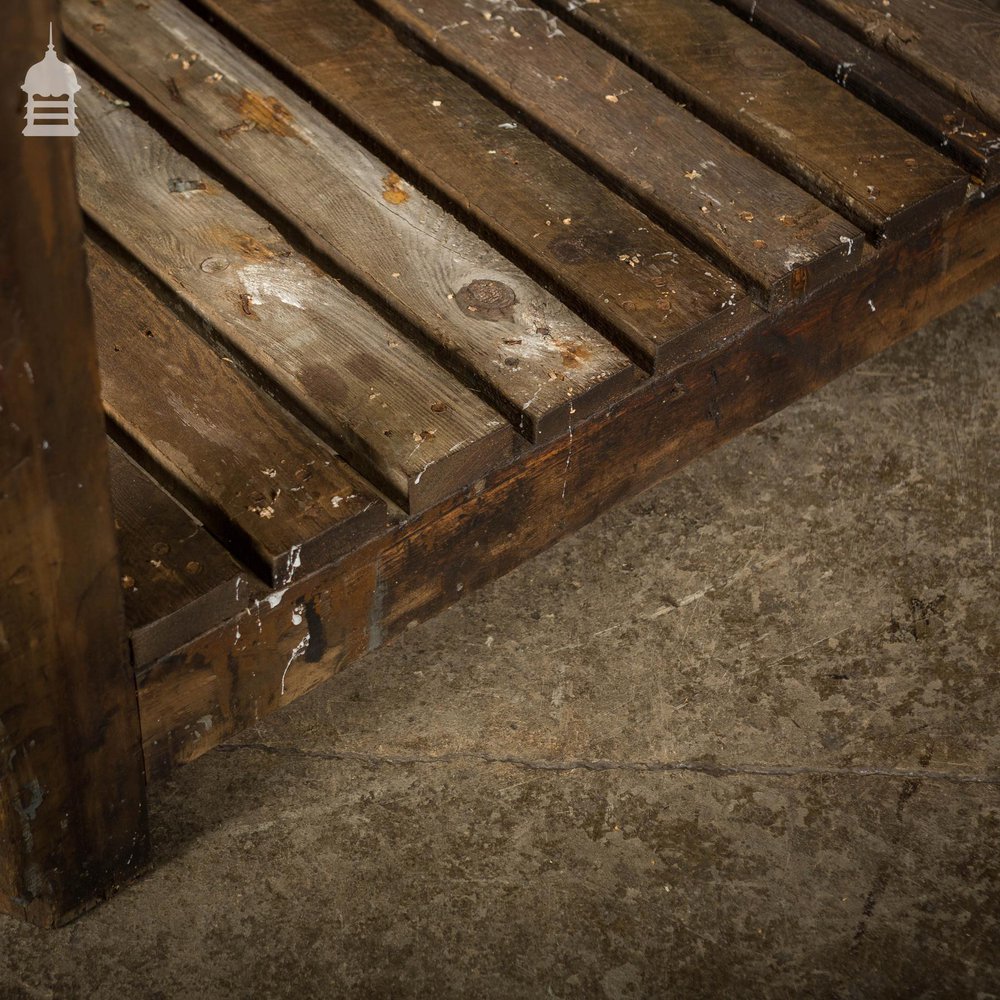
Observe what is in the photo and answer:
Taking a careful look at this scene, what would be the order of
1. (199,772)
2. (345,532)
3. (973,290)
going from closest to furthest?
(345,532)
(199,772)
(973,290)

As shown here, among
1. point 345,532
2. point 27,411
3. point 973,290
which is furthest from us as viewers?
point 973,290

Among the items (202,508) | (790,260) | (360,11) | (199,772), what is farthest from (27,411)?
(360,11)

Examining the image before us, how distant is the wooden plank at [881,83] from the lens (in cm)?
266

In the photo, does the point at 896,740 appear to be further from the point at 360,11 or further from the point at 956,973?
the point at 360,11

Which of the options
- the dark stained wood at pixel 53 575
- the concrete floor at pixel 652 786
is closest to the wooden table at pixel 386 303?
the dark stained wood at pixel 53 575

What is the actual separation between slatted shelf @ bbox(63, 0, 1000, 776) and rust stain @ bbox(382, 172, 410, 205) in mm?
16

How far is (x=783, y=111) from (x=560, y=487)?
2.61 feet

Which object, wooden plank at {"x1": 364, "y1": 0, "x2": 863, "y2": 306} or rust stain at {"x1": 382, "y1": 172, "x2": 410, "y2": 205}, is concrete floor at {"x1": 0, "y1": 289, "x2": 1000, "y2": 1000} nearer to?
wooden plank at {"x1": 364, "y1": 0, "x2": 863, "y2": 306}

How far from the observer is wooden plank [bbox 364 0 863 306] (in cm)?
243

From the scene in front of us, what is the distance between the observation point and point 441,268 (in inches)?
93.4

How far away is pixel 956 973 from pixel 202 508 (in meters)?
1.09

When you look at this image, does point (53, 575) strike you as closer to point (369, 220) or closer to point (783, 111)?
point (369, 220)

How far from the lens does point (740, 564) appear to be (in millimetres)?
2604

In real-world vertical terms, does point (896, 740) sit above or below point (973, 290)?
below
